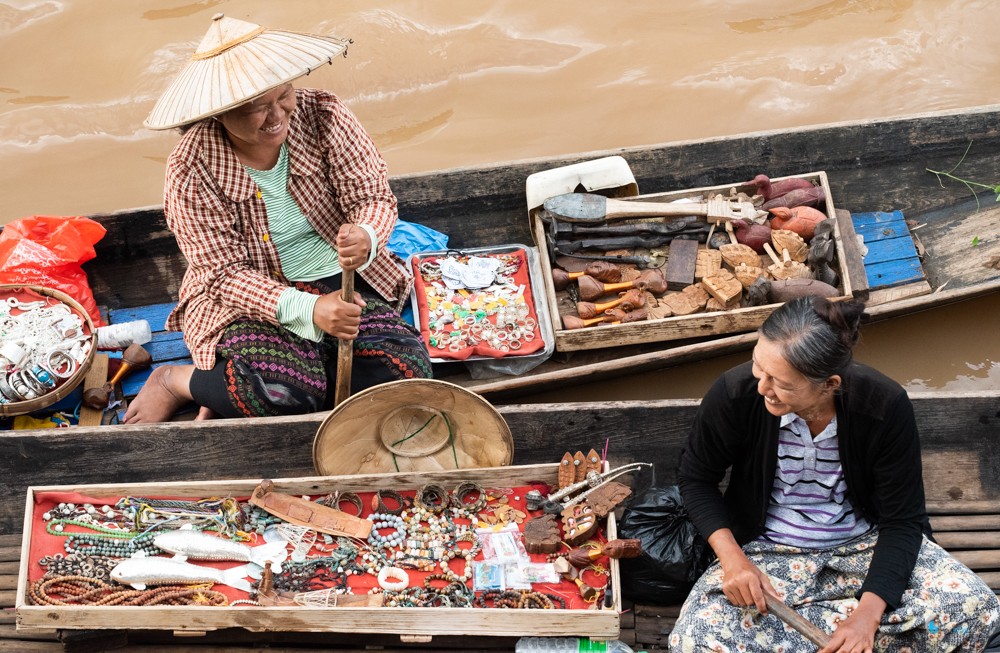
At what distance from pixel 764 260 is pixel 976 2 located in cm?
355

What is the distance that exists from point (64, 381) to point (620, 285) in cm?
233

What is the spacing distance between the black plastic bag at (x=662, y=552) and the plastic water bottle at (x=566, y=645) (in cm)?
27

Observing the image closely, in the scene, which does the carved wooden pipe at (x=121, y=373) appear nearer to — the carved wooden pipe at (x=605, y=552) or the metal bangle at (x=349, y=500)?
the metal bangle at (x=349, y=500)

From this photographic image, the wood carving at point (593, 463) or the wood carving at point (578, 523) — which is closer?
the wood carving at point (578, 523)

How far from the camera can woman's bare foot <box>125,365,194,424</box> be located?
3.51 meters

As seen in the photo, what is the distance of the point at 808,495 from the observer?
253 centimetres

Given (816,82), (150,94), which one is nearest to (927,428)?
(816,82)

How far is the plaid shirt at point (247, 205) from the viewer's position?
9.93 ft

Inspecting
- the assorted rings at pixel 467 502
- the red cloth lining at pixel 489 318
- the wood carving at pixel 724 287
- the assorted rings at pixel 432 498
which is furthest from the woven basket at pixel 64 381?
the wood carving at pixel 724 287

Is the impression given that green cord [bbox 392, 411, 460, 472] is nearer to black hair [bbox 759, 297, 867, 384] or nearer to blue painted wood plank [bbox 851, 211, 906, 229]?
black hair [bbox 759, 297, 867, 384]

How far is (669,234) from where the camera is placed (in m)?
4.17

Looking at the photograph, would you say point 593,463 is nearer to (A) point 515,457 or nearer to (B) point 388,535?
(A) point 515,457

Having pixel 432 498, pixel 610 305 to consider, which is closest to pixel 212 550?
pixel 432 498

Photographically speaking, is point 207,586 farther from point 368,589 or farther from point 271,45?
point 271,45
